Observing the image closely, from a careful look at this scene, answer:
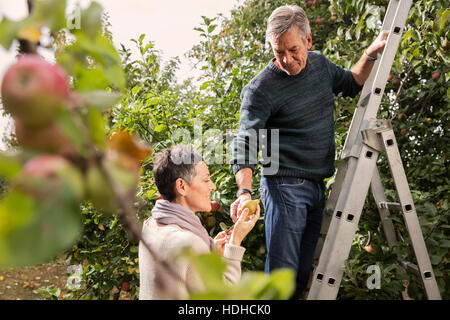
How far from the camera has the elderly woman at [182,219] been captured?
1.40 m

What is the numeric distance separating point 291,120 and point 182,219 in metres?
0.77

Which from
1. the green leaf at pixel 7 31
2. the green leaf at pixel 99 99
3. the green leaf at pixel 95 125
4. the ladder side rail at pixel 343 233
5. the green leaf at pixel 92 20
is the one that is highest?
the green leaf at pixel 92 20

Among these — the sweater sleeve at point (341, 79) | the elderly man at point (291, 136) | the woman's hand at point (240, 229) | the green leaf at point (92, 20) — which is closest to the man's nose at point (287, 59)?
the elderly man at point (291, 136)

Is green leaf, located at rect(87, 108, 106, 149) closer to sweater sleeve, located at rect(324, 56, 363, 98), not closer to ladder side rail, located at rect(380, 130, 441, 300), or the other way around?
ladder side rail, located at rect(380, 130, 441, 300)

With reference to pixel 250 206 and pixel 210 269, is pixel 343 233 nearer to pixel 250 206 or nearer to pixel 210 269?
pixel 250 206

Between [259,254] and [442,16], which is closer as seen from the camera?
[442,16]

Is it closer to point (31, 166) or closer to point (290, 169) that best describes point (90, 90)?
point (31, 166)

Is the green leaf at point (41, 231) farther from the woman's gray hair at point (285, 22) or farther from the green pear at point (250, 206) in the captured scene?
the woman's gray hair at point (285, 22)

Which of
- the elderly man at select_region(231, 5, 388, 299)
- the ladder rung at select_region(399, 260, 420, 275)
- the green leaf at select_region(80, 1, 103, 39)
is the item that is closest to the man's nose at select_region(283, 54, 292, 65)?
the elderly man at select_region(231, 5, 388, 299)

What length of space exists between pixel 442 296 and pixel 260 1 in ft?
12.8

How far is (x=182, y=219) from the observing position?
1.58 metres

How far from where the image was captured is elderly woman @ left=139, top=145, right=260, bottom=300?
1.40m
